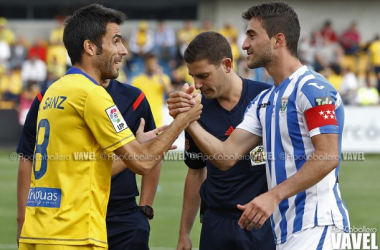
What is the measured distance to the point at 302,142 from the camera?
4344 millimetres

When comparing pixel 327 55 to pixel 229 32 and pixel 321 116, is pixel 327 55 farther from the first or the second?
pixel 321 116

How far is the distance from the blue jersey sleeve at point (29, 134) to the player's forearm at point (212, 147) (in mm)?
1182

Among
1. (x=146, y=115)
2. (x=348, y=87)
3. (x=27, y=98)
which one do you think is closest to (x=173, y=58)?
(x=348, y=87)

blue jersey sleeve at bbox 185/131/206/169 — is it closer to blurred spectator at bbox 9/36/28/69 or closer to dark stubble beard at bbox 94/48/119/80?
dark stubble beard at bbox 94/48/119/80

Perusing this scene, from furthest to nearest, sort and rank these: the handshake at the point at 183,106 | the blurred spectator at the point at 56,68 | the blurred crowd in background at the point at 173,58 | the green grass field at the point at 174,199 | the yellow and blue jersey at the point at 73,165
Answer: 1. the blurred spectator at the point at 56,68
2. the blurred crowd in background at the point at 173,58
3. the green grass field at the point at 174,199
4. the handshake at the point at 183,106
5. the yellow and blue jersey at the point at 73,165

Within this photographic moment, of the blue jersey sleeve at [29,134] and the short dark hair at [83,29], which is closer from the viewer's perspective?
the short dark hair at [83,29]

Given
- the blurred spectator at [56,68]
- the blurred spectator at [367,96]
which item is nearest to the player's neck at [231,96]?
the blurred spectator at [367,96]

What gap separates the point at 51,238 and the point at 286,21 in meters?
1.94

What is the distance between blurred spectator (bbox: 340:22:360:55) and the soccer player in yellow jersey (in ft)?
75.9

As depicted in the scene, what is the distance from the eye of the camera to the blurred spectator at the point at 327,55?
79.2 feet

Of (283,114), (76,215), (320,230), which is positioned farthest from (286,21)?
(76,215)

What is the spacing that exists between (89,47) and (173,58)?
21.2 metres

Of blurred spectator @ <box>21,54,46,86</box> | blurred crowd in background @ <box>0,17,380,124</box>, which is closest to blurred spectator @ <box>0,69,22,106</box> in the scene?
blurred crowd in background @ <box>0,17,380,124</box>

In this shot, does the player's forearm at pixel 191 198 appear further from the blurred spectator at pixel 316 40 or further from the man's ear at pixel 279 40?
the blurred spectator at pixel 316 40
